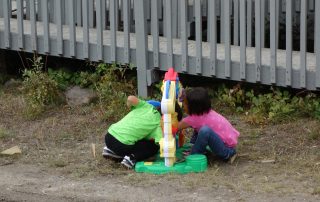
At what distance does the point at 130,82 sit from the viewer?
891 cm

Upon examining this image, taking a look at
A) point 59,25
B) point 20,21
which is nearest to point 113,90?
point 59,25

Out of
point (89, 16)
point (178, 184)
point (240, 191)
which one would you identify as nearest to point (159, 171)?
point (178, 184)

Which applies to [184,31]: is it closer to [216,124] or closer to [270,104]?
[270,104]

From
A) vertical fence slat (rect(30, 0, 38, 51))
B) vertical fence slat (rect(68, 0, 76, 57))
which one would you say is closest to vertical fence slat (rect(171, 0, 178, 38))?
vertical fence slat (rect(68, 0, 76, 57))

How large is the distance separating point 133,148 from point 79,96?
1961mm

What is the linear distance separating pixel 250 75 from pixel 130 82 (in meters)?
1.27

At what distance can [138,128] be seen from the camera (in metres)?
7.17

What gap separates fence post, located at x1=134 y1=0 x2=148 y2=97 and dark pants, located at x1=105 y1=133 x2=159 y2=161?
5.23 feet

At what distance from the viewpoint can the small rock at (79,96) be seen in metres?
8.93

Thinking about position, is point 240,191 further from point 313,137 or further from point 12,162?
point 12,162

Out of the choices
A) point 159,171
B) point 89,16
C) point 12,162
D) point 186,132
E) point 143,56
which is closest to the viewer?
point 159,171

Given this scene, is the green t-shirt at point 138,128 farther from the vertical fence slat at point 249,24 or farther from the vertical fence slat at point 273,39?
the vertical fence slat at point 249,24

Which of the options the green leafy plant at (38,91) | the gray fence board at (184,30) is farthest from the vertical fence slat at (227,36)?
the green leafy plant at (38,91)

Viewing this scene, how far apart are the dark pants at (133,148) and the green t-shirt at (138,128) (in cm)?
3
